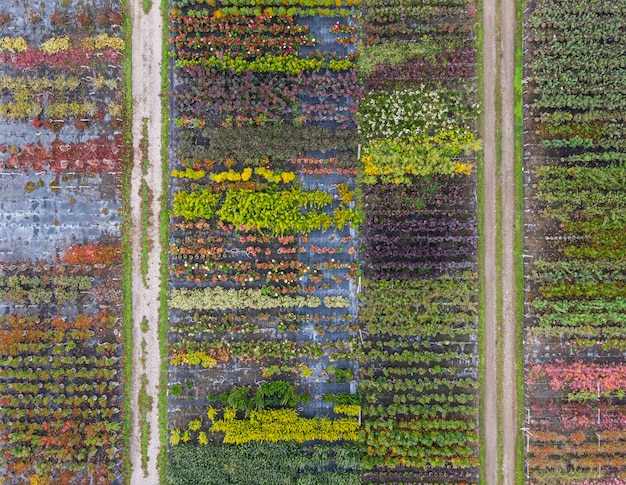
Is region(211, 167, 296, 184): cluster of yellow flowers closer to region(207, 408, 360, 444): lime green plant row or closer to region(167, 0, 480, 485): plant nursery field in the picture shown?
region(167, 0, 480, 485): plant nursery field

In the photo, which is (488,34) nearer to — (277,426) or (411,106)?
(411,106)

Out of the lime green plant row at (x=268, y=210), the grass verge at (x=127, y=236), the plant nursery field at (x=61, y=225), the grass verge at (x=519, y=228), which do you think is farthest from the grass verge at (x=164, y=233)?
the grass verge at (x=519, y=228)

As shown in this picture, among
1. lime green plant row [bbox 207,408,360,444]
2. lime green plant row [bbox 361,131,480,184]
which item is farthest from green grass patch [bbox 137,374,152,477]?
lime green plant row [bbox 361,131,480,184]

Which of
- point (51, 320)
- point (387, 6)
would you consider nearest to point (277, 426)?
point (51, 320)

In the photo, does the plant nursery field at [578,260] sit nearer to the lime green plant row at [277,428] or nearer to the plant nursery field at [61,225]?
the lime green plant row at [277,428]

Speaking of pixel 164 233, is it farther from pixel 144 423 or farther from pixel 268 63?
pixel 268 63
